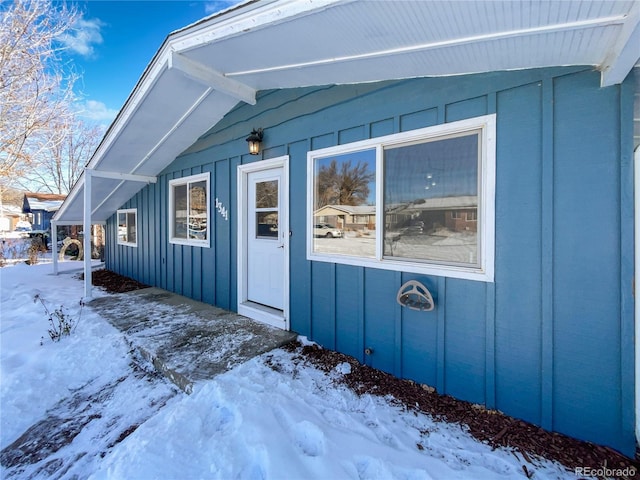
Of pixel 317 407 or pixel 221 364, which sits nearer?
pixel 317 407

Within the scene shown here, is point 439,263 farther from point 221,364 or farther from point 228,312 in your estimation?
point 228,312

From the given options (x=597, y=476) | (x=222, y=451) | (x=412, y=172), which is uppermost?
(x=412, y=172)

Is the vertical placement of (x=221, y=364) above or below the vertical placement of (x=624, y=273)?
below

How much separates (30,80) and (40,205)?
983 cm

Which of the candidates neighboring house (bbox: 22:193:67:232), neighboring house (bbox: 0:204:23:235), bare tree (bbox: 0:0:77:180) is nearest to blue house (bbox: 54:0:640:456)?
bare tree (bbox: 0:0:77:180)

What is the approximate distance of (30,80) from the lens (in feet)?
22.5

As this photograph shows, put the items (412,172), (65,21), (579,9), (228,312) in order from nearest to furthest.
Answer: (579,9) → (412,172) → (228,312) → (65,21)

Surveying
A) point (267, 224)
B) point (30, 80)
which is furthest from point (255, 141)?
point (30, 80)

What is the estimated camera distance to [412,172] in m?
2.46

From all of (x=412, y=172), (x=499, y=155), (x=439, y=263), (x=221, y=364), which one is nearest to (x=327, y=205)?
(x=412, y=172)

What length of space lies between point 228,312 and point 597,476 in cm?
386

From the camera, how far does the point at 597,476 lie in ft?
5.19

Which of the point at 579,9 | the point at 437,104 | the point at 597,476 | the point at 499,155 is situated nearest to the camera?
the point at 579,9

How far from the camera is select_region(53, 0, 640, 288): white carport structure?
4.73 ft
